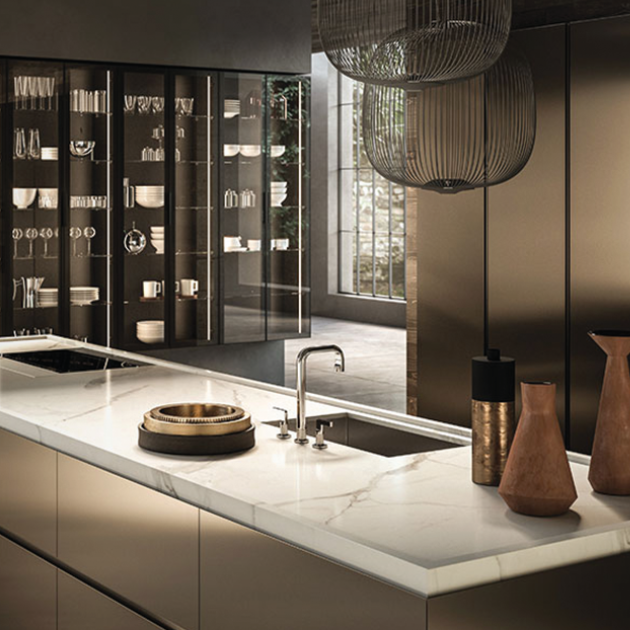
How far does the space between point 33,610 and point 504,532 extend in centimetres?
150

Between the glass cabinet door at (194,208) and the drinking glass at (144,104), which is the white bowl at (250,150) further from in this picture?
the drinking glass at (144,104)

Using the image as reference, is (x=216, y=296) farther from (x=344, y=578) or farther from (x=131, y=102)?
(x=344, y=578)

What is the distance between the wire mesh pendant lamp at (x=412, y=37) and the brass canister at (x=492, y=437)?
2.72 feet

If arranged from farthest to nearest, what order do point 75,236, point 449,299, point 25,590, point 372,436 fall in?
point 75,236
point 449,299
point 25,590
point 372,436

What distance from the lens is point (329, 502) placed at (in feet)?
6.18

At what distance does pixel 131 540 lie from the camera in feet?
7.31

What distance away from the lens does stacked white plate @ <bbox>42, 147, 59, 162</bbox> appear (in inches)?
257

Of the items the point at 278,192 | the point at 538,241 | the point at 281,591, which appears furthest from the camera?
the point at 278,192

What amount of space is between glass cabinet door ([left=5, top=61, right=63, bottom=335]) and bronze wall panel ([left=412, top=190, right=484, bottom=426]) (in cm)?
248

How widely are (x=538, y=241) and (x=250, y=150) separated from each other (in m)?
2.95

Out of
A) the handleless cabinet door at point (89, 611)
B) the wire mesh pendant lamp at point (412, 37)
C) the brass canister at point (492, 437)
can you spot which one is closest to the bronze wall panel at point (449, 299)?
the wire mesh pendant lamp at point (412, 37)

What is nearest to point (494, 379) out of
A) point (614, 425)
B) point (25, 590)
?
point (614, 425)

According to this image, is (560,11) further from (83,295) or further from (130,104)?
(83,295)

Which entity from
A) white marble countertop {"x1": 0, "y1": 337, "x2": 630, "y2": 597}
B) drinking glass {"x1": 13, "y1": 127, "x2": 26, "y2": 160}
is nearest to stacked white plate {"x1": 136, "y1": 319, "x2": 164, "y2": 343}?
drinking glass {"x1": 13, "y1": 127, "x2": 26, "y2": 160}
